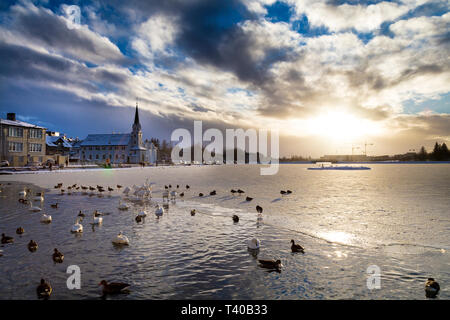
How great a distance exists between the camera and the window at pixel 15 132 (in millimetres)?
60000

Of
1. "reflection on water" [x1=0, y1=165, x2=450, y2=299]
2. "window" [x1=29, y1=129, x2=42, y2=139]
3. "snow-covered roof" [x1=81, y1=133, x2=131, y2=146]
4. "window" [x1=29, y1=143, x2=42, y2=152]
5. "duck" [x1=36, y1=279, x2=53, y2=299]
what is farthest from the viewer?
"snow-covered roof" [x1=81, y1=133, x2=131, y2=146]

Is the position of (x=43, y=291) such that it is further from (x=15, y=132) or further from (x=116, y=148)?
A: (x=116, y=148)

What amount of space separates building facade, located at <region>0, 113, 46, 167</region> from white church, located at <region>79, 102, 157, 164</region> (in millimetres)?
60263

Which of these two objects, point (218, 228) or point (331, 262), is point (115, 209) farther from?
point (331, 262)

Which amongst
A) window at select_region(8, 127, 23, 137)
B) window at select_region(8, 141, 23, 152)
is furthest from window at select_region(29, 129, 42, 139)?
window at select_region(8, 141, 23, 152)

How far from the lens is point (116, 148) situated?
131m

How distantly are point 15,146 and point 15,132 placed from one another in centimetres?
347

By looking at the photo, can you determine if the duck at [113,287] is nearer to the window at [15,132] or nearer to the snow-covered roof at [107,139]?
the window at [15,132]

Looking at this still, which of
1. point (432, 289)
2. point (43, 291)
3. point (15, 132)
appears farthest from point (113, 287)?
point (15, 132)

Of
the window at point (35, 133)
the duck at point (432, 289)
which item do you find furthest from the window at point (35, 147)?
the duck at point (432, 289)

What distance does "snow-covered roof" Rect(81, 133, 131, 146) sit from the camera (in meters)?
132

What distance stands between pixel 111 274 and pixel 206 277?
2.74 metres

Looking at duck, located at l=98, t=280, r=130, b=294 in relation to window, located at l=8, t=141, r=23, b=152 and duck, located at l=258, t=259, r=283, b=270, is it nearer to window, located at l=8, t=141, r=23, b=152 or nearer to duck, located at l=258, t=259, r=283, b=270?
duck, located at l=258, t=259, r=283, b=270
